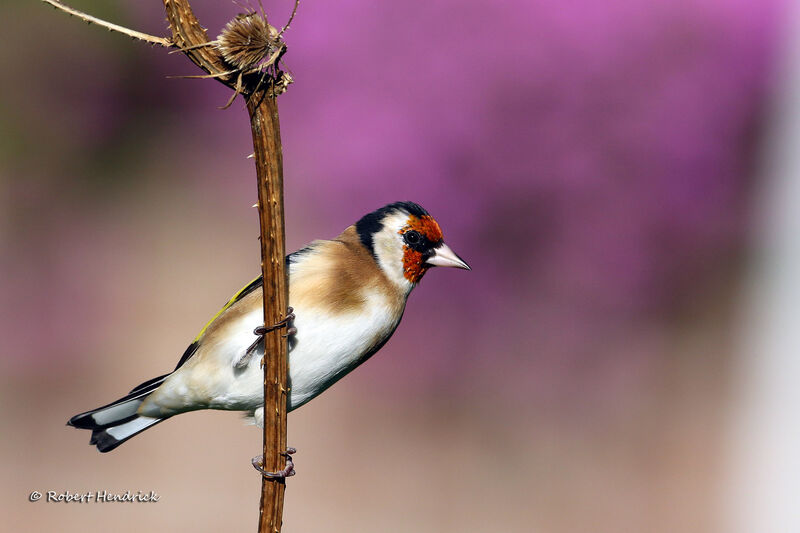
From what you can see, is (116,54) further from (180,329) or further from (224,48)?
(224,48)

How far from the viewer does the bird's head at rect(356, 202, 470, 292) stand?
1247 millimetres

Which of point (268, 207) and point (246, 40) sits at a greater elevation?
point (246, 40)

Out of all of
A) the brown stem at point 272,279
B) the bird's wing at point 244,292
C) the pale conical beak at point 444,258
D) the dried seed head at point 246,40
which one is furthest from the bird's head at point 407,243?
the dried seed head at point 246,40

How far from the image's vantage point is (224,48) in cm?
71

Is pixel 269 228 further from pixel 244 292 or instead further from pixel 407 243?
pixel 244 292

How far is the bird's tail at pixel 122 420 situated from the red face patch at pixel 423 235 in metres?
0.41

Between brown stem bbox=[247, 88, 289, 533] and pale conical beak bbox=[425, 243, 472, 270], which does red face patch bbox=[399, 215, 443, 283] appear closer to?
pale conical beak bbox=[425, 243, 472, 270]

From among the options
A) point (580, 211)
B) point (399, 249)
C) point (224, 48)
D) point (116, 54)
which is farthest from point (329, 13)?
point (224, 48)

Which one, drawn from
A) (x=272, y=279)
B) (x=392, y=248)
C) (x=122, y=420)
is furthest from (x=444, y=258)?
(x=122, y=420)

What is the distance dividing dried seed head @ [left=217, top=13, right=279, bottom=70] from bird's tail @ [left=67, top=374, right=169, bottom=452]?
0.61 metres

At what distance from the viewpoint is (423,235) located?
1.25 m

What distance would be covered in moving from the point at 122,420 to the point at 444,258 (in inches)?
21.7

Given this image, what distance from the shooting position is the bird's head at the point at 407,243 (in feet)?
4.09

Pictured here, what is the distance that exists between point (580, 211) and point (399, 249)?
11.6 ft
